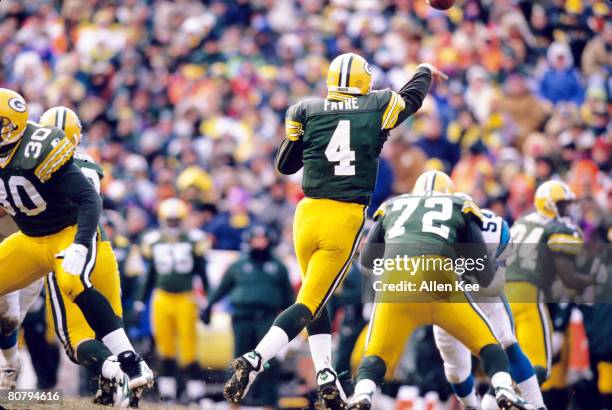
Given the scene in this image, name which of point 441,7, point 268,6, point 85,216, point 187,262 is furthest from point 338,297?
point 268,6

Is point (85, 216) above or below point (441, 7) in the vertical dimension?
below

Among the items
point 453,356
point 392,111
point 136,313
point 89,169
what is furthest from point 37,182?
point 136,313

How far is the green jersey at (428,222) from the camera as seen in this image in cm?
868

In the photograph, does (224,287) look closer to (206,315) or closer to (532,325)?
(206,315)

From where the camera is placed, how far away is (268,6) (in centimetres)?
1945

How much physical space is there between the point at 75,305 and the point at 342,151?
2.14 metres

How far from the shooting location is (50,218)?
848 cm

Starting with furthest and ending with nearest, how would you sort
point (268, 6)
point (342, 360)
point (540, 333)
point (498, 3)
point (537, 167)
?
1. point (268, 6)
2. point (498, 3)
3. point (537, 167)
4. point (342, 360)
5. point (540, 333)

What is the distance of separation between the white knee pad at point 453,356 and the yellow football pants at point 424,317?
1.20 metres

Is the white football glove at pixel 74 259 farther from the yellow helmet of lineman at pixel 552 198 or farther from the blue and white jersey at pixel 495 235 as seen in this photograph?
the yellow helmet of lineman at pixel 552 198

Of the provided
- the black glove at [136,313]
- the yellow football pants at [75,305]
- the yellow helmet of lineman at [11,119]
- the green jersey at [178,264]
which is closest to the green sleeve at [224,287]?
the green jersey at [178,264]

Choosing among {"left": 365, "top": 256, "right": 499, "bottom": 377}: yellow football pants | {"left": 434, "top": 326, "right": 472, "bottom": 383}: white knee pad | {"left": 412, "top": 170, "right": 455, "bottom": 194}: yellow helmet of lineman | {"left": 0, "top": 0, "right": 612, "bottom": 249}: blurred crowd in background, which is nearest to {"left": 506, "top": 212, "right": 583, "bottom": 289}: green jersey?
{"left": 434, "top": 326, "right": 472, "bottom": 383}: white knee pad

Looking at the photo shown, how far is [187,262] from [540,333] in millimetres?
4488

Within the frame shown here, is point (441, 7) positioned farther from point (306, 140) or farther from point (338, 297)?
point (338, 297)
